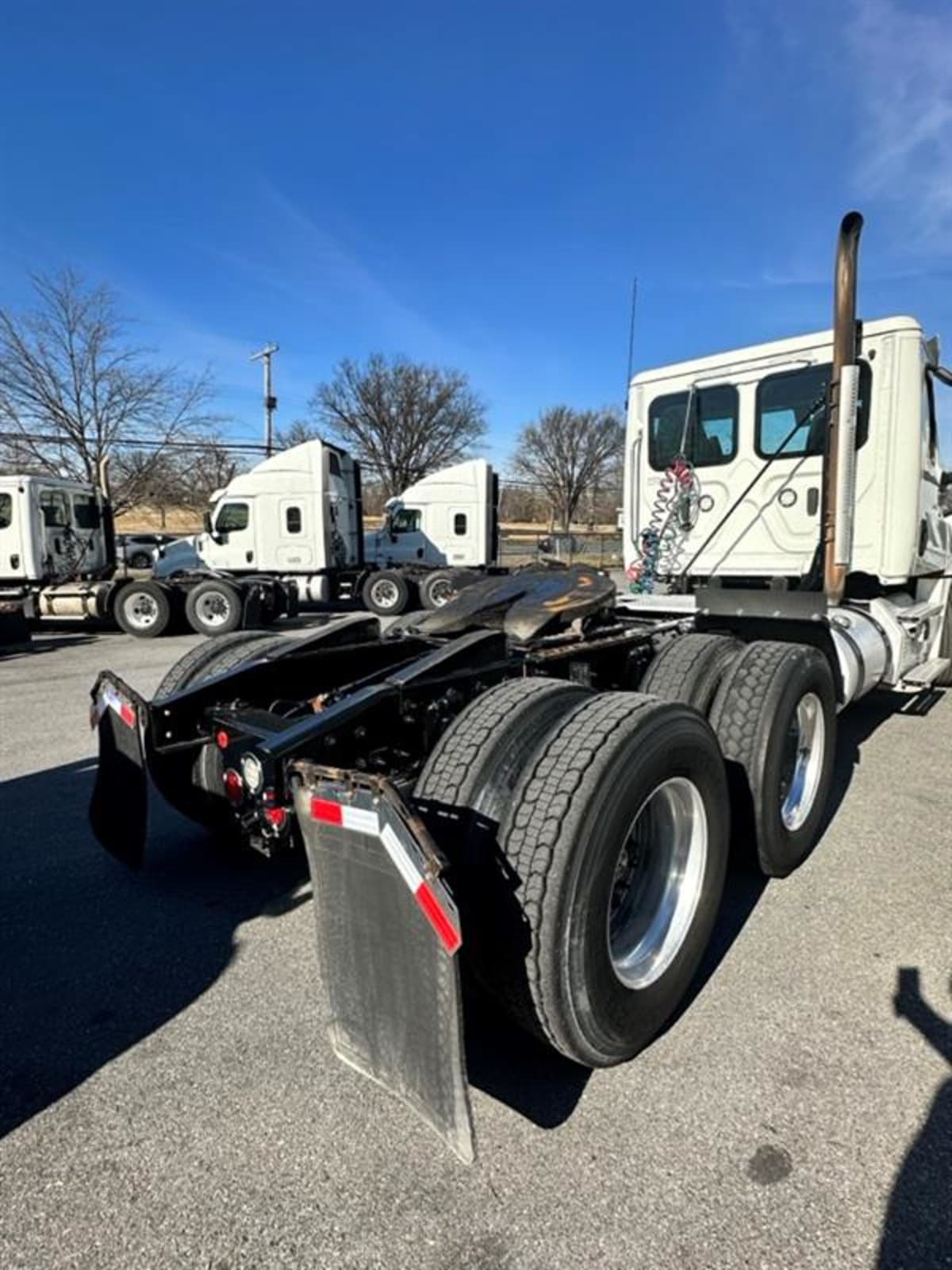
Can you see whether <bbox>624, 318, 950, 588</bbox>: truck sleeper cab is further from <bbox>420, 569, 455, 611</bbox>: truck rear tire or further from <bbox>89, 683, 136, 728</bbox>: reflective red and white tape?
<bbox>420, 569, 455, 611</bbox>: truck rear tire

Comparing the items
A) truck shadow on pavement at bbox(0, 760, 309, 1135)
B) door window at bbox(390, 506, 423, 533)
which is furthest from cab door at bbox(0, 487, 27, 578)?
truck shadow on pavement at bbox(0, 760, 309, 1135)

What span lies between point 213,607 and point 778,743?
40.3 ft

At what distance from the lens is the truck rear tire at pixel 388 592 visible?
17.0 metres

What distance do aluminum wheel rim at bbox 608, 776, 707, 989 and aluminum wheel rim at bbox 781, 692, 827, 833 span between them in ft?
4.04

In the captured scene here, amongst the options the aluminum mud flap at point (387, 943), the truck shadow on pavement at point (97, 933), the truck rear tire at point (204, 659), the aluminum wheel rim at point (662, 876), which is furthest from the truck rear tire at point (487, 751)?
the truck rear tire at point (204, 659)

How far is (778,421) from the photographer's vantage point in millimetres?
5371

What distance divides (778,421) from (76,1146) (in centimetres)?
562

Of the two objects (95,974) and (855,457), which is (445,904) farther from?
(855,457)

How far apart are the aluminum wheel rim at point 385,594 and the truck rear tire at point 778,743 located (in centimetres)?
1373

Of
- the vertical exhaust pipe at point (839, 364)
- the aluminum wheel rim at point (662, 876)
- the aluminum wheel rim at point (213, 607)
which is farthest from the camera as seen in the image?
the aluminum wheel rim at point (213, 607)

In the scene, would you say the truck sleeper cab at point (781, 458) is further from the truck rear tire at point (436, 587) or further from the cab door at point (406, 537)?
the cab door at point (406, 537)

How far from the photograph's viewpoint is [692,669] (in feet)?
11.4

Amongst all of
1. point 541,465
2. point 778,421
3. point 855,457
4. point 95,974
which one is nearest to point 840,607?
point 855,457

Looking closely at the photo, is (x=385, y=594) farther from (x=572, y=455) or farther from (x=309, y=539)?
(x=572, y=455)
